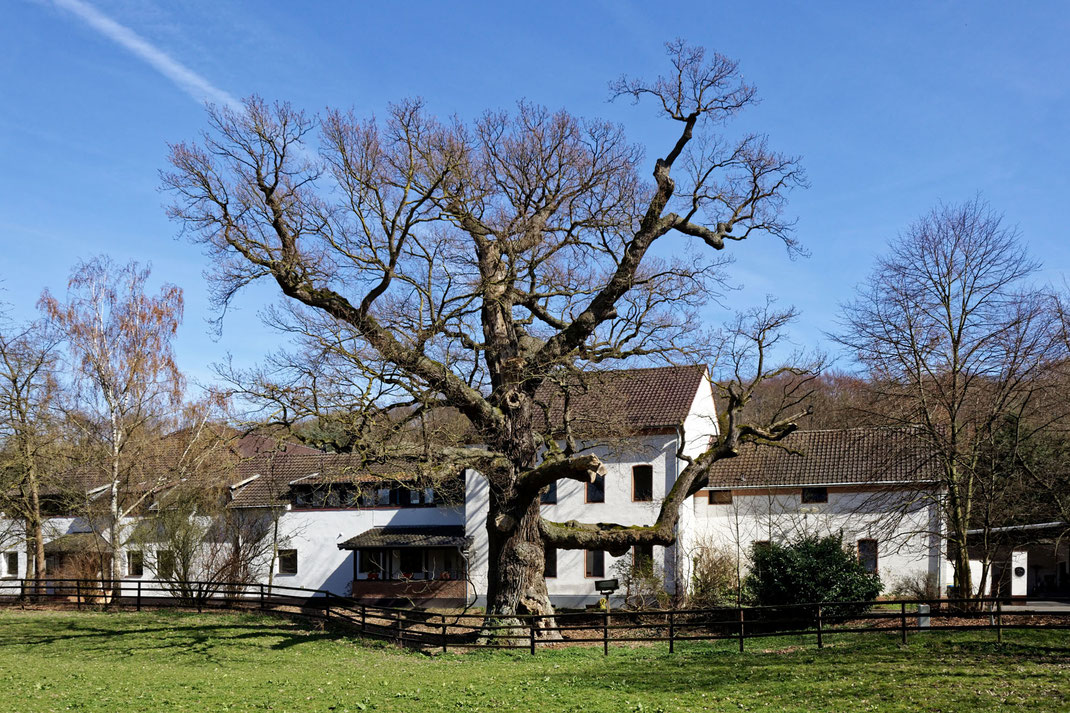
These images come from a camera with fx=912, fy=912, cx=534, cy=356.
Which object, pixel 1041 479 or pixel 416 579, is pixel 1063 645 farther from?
pixel 416 579

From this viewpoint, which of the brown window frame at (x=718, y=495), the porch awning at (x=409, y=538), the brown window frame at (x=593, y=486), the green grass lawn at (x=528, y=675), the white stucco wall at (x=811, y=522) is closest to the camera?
the green grass lawn at (x=528, y=675)

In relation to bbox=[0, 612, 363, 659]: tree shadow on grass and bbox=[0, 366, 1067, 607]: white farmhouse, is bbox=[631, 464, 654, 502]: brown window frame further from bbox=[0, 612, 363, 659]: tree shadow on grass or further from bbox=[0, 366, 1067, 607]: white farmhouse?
bbox=[0, 612, 363, 659]: tree shadow on grass

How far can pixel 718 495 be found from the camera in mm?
34844

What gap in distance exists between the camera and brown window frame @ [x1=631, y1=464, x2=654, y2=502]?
33.6m

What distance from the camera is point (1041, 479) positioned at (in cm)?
2127

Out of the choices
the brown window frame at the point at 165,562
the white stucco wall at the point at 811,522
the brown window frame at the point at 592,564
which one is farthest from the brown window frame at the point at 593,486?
the brown window frame at the point at 165,562

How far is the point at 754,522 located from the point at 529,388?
15324mm

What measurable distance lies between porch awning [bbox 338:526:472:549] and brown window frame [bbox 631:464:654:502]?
6928 millimetres

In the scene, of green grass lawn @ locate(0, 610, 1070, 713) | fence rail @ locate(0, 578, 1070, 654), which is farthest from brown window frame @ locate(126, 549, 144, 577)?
green grass lawn @ locate(0, 610, 1070, 713)

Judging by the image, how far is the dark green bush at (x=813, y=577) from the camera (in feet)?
81.0

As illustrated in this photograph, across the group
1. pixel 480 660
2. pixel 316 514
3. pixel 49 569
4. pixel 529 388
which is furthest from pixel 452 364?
pixel 49 569

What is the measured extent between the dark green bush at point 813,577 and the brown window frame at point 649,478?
800 centimetres

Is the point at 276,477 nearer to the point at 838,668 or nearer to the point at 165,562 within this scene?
the point at 165,562

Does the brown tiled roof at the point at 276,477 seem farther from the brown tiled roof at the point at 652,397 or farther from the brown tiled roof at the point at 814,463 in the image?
the brown tiled roof at the point at 814,463
